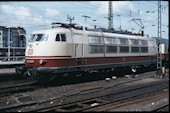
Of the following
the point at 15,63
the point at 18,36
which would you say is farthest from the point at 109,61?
the point at 18,36

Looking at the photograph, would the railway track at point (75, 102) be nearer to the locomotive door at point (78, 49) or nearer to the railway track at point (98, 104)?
the railway track at point (98, 104)

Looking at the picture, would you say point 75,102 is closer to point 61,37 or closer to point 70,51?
point 70,51

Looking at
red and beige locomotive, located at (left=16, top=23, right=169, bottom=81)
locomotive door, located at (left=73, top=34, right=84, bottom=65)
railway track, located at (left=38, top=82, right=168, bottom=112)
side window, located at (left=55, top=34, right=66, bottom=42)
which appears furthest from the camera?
locomotive door, located at (left=73, top=34, right=84, bottom=65)

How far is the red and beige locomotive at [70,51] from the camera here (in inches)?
640

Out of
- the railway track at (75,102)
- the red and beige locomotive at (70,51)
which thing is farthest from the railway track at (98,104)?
the red and beige locomotive at (70,51)

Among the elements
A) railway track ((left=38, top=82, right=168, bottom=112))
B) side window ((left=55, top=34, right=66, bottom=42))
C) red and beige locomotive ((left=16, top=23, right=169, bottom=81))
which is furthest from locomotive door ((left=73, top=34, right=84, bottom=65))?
railway track ((left=38, top=82, right=168, bottom=112))

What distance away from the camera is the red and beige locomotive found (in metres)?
16.3

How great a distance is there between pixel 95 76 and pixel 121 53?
2809 millimetres

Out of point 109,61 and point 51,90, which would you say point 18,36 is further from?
point 51,90

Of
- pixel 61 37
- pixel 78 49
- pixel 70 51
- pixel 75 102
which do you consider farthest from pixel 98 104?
pixel 78 49

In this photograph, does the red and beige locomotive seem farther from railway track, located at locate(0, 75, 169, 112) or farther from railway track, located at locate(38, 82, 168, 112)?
railway track, located at locate(38, 82, 168, 112)

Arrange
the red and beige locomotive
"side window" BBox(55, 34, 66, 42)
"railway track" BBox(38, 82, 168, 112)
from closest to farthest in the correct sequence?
"railway track" BBox(38, 82, 168, 112)
the red and beige locomotive
"side window" BBox(55, 34, 66, 42)

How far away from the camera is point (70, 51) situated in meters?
17.1

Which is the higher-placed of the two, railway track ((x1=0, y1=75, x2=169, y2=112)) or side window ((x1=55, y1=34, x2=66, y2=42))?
side window ((x1=55, y1=34, x2=66, y2=42))
